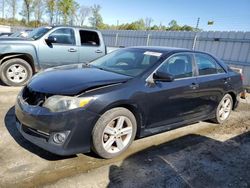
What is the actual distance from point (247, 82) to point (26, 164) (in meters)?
9.44

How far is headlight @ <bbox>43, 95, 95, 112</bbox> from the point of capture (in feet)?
10.3

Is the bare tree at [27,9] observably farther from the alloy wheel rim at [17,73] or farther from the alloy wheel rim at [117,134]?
the alloy wheel rim at [117,134]

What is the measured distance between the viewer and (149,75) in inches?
154

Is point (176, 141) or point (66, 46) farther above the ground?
point (66, 46)

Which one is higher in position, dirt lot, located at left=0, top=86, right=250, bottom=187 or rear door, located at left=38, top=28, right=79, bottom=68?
rear door, located at left=38, top=28, right=79, bottom=68

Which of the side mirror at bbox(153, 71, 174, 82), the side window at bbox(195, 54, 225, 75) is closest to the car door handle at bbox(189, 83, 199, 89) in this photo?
the side window at bbox(195, 54, 225, 75)

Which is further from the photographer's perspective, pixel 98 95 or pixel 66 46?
pixel 66 46

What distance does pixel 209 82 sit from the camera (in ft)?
16.2

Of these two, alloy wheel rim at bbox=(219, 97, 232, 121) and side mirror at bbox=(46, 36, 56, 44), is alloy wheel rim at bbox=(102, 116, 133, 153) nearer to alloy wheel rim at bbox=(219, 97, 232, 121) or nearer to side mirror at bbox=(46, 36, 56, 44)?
alloy wheel rim at bbox=(219, 97, 232, 121)

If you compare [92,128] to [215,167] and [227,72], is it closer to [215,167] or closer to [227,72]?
[215,167]

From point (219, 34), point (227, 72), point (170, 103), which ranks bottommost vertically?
point (170, 103)

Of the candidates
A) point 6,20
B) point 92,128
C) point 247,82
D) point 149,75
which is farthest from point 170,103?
point 6,20

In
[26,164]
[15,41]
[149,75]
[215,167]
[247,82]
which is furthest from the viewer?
[247,82]

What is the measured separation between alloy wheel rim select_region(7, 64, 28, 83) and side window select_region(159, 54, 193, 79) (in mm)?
4637
